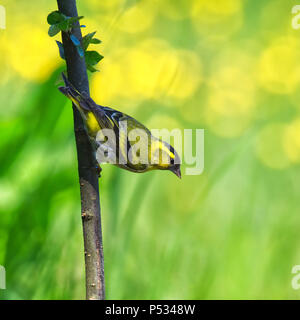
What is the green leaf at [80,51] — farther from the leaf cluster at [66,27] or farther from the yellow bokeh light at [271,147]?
the yellow bokeh light at [271,147]

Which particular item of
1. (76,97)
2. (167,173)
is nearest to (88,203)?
(76,97)

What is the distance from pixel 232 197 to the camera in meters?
1.34

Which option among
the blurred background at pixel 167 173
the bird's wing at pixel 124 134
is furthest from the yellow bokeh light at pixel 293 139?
the bird's wing at pixel 124 134

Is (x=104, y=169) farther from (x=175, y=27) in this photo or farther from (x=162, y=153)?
(x=175, y=27)

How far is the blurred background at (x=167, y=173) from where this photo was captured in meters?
1.14

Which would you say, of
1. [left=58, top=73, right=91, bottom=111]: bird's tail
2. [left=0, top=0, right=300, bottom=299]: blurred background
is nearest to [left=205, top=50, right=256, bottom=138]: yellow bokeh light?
[left=0, top=0, right=300, bottom=299]: blurred background

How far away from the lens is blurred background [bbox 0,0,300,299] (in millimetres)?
1143

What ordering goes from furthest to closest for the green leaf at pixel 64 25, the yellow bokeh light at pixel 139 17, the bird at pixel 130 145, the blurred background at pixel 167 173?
the yellow bokeh light at pixel 139 17, the blurred background at pixel 167 173, the bird at pixel 130 145, the green leaf at pixel 64 25

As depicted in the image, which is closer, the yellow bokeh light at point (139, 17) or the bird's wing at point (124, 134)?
the bird's wing at point (124, 134)

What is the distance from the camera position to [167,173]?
1355 mm

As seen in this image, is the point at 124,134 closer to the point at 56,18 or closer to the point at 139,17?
the point at 56,18

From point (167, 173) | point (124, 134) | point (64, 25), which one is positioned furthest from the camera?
point (167, 173)
